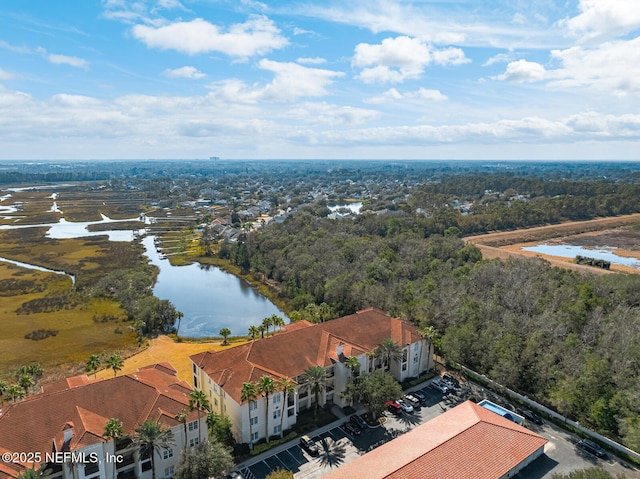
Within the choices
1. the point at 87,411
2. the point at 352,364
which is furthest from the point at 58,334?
the point at 352,364

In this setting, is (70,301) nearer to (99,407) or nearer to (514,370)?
(99,407)

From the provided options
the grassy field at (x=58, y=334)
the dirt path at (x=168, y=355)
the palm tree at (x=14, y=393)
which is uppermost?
the palm tree at (x=14, y=393)

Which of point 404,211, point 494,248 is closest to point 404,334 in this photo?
point 494,248

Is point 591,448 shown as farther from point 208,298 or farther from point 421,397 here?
point 208,298

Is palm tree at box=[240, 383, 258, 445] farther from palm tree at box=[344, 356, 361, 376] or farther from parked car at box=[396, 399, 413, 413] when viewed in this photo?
parked car at box=[396, 399, 413, 413]

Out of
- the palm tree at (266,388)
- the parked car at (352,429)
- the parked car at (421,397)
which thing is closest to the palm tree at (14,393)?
the palm tree at (266,388)

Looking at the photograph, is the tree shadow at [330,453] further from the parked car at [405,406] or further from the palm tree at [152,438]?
the palm tree at [152,438]
